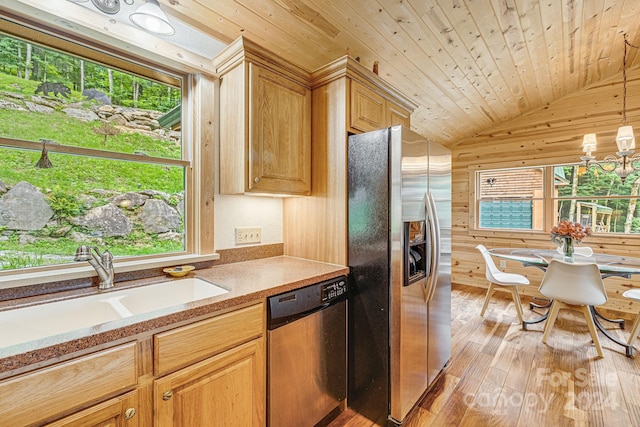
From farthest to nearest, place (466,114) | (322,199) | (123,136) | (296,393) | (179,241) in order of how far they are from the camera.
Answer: (466,114), (322,199), (179,241), (123,136), (296,393)

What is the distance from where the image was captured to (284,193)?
1.82m

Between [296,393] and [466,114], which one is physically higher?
[466,114]

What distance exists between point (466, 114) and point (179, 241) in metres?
3.73

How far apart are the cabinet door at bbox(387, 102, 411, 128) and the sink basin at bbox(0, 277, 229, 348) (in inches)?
67.9

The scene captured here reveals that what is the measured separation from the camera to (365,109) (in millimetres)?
1938

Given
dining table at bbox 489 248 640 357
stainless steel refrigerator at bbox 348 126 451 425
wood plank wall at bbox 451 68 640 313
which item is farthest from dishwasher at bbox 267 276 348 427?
wood plank wall at bbox 451 68 640 313

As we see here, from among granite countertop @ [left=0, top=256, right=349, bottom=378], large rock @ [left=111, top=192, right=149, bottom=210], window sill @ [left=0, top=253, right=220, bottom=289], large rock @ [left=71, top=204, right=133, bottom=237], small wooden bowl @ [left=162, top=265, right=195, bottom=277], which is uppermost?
large rock @ [left=111, top=192, right=149, bottom=210]

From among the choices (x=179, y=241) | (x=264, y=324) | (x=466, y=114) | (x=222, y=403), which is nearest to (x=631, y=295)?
(x=466, y=114)

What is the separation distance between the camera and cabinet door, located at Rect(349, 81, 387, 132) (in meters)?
1.85

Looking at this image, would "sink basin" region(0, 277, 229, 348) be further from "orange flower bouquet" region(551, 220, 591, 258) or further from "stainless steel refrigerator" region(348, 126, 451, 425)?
"orange flower bouquet" region(551, 220, 591, 258)

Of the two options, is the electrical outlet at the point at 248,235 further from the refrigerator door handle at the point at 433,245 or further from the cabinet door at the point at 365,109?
the refrigerator door handle at the point at 433,245

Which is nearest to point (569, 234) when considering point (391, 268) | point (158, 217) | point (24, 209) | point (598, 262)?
point (598, 262)

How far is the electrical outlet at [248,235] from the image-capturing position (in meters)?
1.98

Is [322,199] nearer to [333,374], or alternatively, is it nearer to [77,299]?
[333,374]
